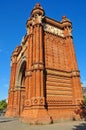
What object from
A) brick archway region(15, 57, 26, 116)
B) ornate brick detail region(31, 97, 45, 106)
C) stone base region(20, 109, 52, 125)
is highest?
brick archway region(15, 57, 26, 116)

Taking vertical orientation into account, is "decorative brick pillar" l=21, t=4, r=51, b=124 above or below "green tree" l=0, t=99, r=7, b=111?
above

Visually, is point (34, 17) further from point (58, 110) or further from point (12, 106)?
point (12, 106)

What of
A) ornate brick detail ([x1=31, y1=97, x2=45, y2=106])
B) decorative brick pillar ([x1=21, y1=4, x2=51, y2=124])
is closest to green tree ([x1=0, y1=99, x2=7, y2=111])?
decorative brick pillar ([x1=21, y1=4, x2=51, y2=124])

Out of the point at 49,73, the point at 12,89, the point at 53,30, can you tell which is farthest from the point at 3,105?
the point at 49,73

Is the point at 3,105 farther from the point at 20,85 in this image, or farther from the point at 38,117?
the point at 38,117

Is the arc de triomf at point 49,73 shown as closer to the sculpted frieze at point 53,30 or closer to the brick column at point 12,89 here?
the sculpted frieze at point 53,30

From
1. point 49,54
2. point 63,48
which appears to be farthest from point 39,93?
point 63,48

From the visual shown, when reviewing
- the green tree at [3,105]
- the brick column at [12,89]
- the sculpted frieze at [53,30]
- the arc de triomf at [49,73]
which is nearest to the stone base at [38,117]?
the arc de triomf at [49,73]

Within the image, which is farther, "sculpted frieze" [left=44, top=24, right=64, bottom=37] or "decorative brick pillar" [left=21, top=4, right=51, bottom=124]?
"sculpted frieze" [left=44, top=24, right=64, bottom=37]

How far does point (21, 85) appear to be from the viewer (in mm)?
24500

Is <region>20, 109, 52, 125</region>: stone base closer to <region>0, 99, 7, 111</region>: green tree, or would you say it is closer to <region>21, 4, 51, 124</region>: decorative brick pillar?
<region>21, 4, 51, 124</region>: decorative brick pillar

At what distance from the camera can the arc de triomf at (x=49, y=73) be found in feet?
42.8

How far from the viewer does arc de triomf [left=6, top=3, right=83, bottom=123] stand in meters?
13.1

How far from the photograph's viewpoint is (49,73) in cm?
1512
